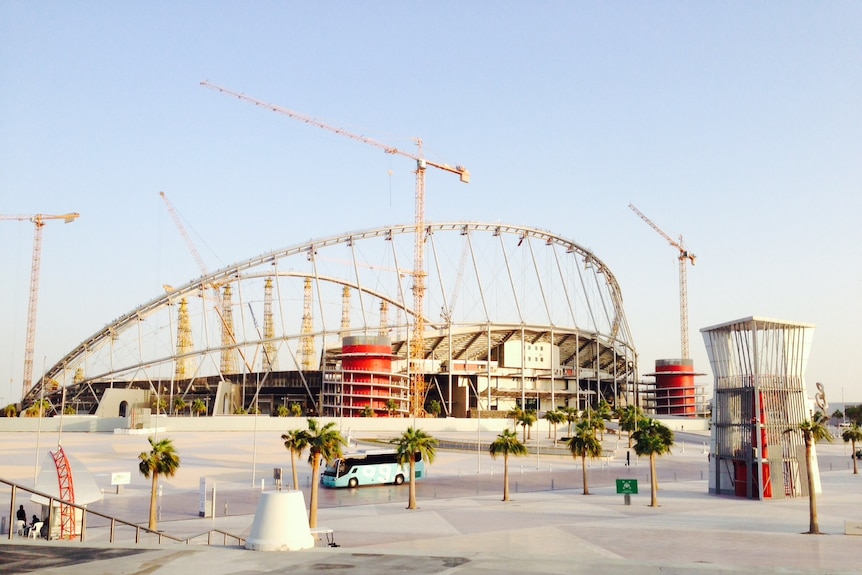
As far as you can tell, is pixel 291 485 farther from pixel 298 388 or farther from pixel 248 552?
pixel 298 388

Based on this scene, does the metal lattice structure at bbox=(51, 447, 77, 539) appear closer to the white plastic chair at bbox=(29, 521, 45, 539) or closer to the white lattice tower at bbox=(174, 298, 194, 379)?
the white plastic chair at bbox=(29, 521, 45, 539)

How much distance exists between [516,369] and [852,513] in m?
111

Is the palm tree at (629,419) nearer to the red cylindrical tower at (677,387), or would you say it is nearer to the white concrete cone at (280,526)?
the white concrete cone at (280,526)

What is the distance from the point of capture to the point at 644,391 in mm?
177000

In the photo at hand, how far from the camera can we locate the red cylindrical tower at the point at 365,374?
130 metres

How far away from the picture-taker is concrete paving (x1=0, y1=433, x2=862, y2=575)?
18.9 meters

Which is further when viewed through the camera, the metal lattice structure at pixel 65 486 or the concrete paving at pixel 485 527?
the metal lattice structure at pixel 65 486

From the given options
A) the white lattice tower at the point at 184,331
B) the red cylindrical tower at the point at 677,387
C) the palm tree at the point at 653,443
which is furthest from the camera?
the red cylindrical tower at the point at 677,387

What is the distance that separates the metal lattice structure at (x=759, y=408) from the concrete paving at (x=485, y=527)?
179cm

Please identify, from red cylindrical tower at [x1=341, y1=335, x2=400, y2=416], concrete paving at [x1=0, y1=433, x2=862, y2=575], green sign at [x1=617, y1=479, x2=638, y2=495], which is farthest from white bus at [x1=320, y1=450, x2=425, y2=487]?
red cylindrical tower at [x1=341, y1=335, x2=400, y2=416]

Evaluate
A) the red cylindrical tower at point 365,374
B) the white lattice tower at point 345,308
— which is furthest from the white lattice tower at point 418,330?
the white lattice tower at point 345,308

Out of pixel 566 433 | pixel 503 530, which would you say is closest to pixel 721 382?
pixel 503 530

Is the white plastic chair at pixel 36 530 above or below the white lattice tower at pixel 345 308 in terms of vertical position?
below

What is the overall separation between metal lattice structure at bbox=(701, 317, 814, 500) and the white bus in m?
19.3
